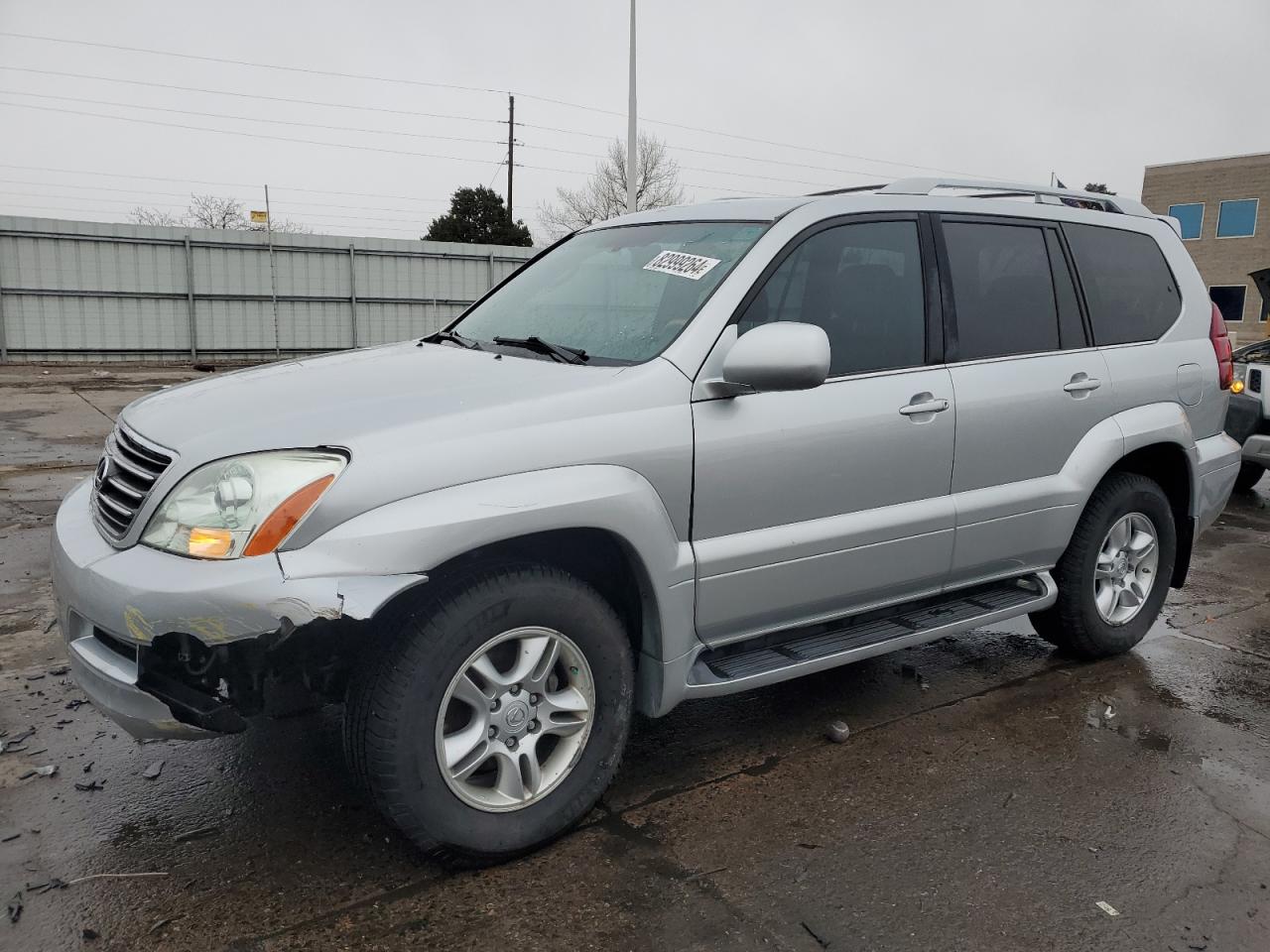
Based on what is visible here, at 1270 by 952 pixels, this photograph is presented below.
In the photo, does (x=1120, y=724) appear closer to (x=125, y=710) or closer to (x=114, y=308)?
(x=125, y=710)

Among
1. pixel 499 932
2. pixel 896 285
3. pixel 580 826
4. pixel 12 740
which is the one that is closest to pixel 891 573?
pixel 896 285

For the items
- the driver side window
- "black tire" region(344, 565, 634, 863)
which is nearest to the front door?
the driver side window

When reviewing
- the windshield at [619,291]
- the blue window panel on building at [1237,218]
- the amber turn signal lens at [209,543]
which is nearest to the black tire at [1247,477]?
the windshield at [619,291]

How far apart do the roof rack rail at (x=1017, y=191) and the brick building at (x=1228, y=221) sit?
124 ft

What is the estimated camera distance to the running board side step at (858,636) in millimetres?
2990

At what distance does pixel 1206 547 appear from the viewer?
6.58m

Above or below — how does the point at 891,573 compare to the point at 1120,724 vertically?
above

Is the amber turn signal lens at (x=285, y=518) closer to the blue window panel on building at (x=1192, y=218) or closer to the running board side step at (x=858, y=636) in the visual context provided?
the running board side step at (x=858, y=636)

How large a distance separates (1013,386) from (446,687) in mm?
2352

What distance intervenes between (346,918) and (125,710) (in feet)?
2.42

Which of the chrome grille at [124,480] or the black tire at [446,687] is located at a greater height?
the chrome grille at [124,480]

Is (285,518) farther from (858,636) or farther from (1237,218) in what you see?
(1237,218)

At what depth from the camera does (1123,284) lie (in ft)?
13.8

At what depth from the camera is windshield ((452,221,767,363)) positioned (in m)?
3.09
